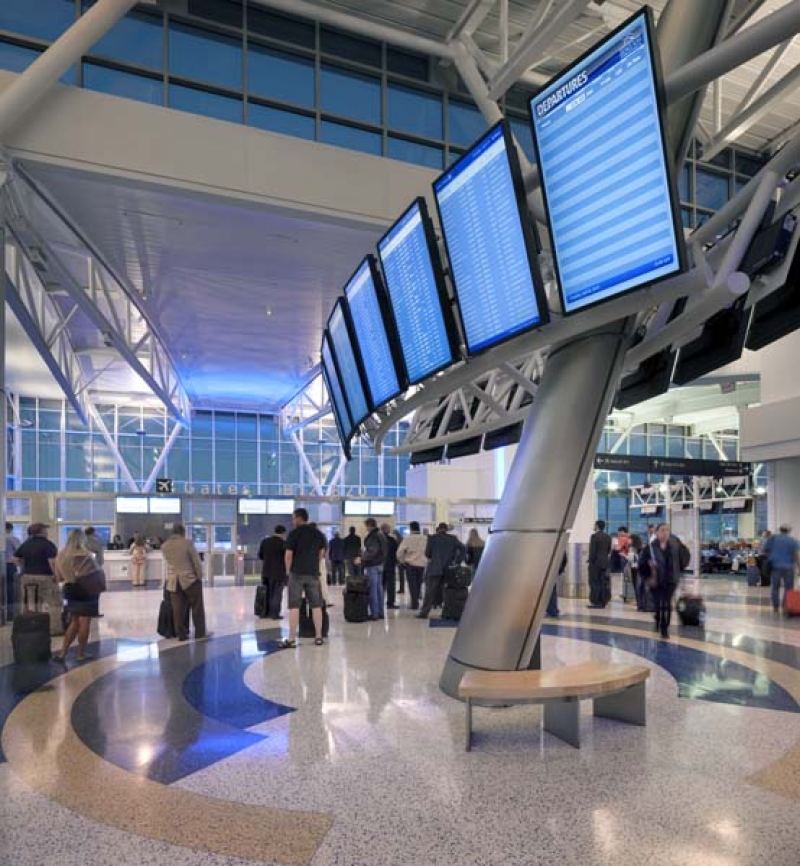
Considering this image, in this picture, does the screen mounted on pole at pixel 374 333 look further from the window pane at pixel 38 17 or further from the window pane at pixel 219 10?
the window pane at pixel 38 17

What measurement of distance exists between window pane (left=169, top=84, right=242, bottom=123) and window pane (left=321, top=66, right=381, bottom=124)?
5.13 ft

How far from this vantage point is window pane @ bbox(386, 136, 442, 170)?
13.4m

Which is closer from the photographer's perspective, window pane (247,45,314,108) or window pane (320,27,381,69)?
window pane (247,45,314,108)

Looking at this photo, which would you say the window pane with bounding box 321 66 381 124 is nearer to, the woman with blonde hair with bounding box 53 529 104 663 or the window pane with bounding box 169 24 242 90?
the window pane with bounding box 169 24 242 90

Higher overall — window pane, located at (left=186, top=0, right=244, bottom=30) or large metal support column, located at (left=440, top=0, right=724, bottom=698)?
window pane, located at (left=186, top=0, right=244, bottom=30)

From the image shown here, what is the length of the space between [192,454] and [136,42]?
31.6m

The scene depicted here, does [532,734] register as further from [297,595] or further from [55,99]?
[55,99]

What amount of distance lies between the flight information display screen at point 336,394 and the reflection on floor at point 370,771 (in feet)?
10.6

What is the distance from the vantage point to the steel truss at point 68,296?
12.3 m

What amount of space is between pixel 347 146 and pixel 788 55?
9.43m

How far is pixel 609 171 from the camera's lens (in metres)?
4.45

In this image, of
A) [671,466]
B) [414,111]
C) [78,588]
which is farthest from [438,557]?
[671,466]

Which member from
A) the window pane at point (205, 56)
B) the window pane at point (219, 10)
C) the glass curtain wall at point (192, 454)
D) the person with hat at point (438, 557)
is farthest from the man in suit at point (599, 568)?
the glass curtain wall at point (192, 454)

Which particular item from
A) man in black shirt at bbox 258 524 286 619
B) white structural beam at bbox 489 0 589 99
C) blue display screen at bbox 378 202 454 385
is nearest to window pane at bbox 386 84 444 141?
white structural beam at bbox 489 0 589 99
